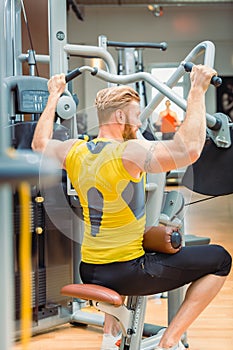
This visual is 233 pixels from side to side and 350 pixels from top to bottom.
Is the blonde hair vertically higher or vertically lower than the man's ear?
higher

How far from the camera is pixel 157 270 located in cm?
222

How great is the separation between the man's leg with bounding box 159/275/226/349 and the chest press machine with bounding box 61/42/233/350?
129mm

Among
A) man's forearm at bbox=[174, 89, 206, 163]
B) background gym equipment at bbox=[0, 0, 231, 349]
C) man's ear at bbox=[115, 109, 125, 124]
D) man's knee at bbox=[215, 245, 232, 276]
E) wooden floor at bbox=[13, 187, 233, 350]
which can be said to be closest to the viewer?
man's forearm at bbox=[174, 89, 206, 163]

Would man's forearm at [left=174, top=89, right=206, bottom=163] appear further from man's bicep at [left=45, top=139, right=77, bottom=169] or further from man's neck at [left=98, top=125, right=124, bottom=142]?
man's bicep at [left=45, top=139, right=77, bottom=169]

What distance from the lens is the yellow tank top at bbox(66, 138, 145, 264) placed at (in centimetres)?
211

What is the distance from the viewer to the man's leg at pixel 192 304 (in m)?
2.32

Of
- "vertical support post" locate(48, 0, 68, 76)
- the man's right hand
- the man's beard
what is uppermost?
"vertical support post" locate(48, 0, 68, 76)

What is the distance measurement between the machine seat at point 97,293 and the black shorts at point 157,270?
0.05 meters

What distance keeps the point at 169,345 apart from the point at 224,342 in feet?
2.53

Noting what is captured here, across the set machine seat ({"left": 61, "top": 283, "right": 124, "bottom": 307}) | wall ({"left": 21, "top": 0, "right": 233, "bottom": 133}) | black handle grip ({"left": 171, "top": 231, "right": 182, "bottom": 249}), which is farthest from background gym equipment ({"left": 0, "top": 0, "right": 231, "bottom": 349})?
wall ({"left": 21, "top": 0, "right": 233, "bottom": 133})

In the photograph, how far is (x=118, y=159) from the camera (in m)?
2.09

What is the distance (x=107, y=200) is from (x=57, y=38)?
1.22 metres

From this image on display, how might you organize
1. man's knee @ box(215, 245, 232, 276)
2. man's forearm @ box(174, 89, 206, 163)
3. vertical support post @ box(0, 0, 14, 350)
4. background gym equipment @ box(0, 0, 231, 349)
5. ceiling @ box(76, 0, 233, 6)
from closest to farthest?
vertical support post @ box(0, 0, 14, 350) < man's forearm @ box(174, 89, 206, 163) < man's knee @ box(215, 245, 232, 276) < background gym equipment @ box(0, 0, 231, 349) < ceiling @ box(76, 0, 233, 6)

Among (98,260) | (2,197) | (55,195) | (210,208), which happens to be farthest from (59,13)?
(210,208)
